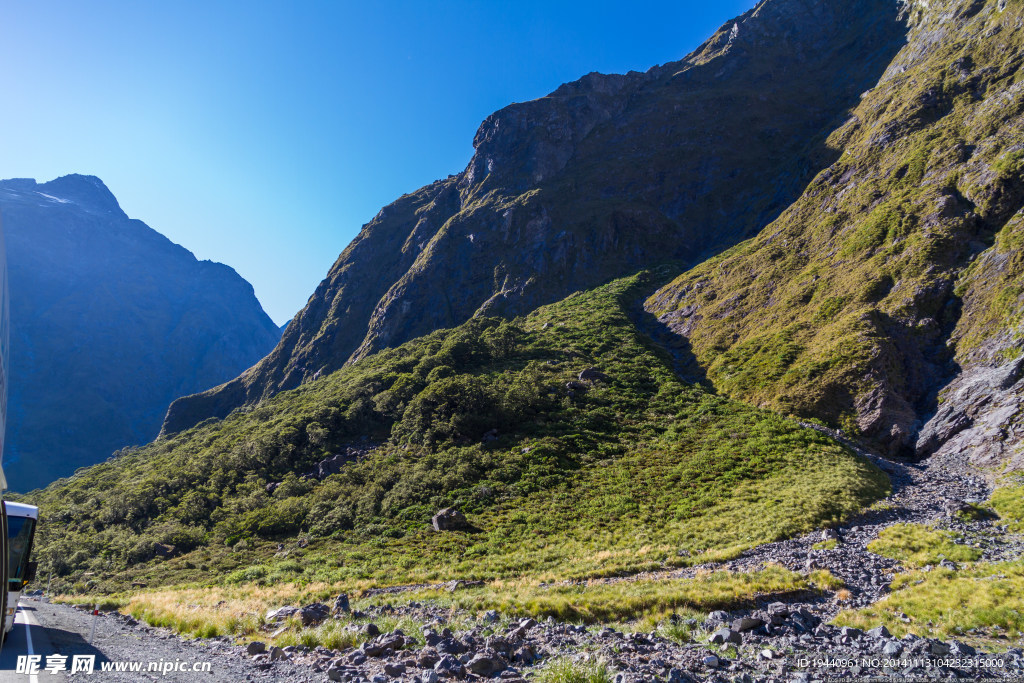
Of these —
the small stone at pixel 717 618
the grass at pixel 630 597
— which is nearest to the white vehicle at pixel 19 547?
the grass at pixel 630 597

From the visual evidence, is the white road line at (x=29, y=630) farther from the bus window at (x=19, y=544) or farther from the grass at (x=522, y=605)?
the grass at (x=522, y=605)

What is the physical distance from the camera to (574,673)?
24.0 ft

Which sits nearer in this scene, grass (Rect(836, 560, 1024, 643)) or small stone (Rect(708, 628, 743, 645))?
small stone (Rect(708, 628, 743, 645))

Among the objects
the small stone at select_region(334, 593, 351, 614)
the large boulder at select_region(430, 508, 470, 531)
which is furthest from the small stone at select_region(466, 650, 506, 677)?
the large boulder at select_region(430, 508, 470, 531)

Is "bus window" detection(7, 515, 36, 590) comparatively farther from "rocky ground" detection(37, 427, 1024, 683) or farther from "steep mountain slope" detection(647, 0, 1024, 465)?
"steep mountain slope" detection(647, 0, 1024, 465)

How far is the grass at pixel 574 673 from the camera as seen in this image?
283 inches

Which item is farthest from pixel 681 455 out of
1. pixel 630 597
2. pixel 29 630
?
pixel 29 630

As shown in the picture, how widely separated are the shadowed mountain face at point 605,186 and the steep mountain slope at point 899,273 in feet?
47.6

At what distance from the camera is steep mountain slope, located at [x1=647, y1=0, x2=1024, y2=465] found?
105 feet

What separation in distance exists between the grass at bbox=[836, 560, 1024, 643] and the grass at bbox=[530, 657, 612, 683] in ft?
21.6

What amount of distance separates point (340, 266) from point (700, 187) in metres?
102

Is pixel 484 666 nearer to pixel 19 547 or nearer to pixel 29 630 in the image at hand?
pixel 19 547

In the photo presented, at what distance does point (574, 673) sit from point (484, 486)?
25.6 metres

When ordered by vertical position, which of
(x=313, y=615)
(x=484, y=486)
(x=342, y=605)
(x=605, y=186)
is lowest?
(x=484, y=486)
